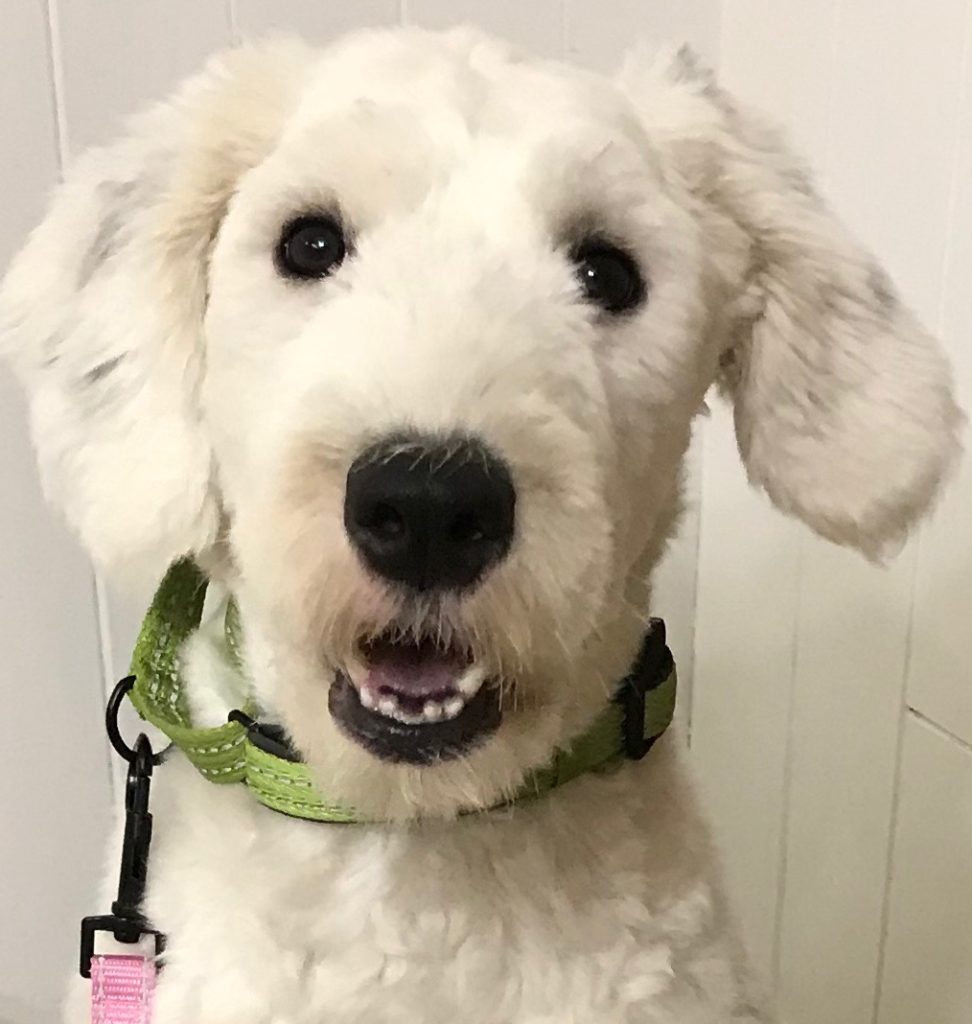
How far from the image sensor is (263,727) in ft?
2.55

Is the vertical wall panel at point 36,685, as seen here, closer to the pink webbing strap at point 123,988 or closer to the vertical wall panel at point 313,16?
the vertical wall panel at point 313,16

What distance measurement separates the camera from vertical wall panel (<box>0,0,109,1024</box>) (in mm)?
1142

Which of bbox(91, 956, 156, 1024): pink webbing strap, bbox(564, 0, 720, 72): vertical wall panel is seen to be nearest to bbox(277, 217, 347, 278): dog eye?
bbox(91, 956, 156, 1024): pink webbing strap

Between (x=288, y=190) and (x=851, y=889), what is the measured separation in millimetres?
895

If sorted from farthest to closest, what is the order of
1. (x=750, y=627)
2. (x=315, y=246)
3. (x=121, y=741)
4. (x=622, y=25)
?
(x=750, y=627), (x=622, y=25), (x=121, y=741), (x=315, y=246)

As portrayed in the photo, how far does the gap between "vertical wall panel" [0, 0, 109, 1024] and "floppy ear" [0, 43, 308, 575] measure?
0.39m

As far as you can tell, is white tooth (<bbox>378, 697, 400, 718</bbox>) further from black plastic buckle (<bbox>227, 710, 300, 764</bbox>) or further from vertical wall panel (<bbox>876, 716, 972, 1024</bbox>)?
vertical wall panel (<bbox>876, 716, 972, 1024</bbox>)

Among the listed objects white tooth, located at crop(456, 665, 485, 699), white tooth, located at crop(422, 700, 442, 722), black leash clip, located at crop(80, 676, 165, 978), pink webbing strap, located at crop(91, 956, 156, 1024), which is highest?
white tooth, located at crop(456, 665, 485, 699)

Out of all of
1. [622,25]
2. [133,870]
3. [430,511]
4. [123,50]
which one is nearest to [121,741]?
[133,870]

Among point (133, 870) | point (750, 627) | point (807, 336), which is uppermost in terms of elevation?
point (807, 336)

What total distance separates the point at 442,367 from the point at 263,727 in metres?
0.26

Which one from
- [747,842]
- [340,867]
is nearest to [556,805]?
[340,867]

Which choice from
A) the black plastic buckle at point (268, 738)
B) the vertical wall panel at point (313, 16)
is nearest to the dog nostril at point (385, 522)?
the black plastic buckle at point (268, 738)

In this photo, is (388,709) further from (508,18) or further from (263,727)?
(508,18)
